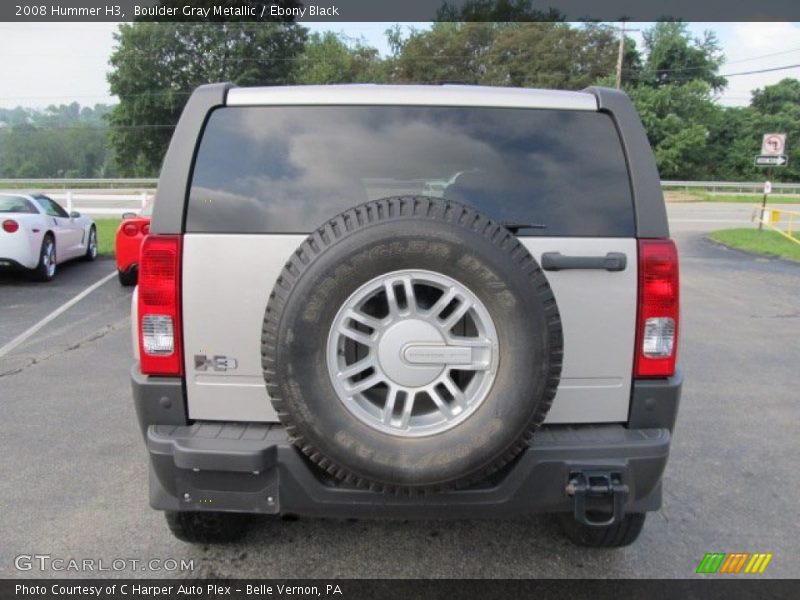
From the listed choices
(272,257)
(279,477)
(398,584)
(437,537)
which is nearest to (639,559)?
(437,537)

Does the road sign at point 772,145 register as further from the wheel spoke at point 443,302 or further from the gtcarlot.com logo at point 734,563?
the wheel spoke at point 443,302

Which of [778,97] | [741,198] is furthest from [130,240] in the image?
[778,97]

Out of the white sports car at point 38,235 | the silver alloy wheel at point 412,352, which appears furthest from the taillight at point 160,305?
the white sports car at point 38,235

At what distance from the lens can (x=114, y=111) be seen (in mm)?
42781

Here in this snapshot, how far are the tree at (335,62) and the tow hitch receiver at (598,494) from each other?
44.3 m

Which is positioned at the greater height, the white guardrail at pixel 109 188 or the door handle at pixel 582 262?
the door handle at pixel 582 262

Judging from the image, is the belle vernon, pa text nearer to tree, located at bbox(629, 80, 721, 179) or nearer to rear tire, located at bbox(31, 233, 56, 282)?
rear tire, located at bbox(31, 233, 56, 282)

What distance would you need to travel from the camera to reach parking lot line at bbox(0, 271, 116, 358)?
20.6 feet

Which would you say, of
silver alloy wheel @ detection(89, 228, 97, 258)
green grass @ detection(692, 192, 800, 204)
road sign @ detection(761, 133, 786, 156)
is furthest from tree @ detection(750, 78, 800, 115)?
silver alloy wheel @ detection(89, 228, 97, 258)

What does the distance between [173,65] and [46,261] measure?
1503 inches

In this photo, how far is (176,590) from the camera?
2520 millimetres

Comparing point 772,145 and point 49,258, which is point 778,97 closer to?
point 772,145

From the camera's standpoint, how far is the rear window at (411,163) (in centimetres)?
229

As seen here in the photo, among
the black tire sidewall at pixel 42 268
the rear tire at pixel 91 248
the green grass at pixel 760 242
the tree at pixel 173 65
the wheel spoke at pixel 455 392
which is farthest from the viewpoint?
the tree at pixel 173 65
